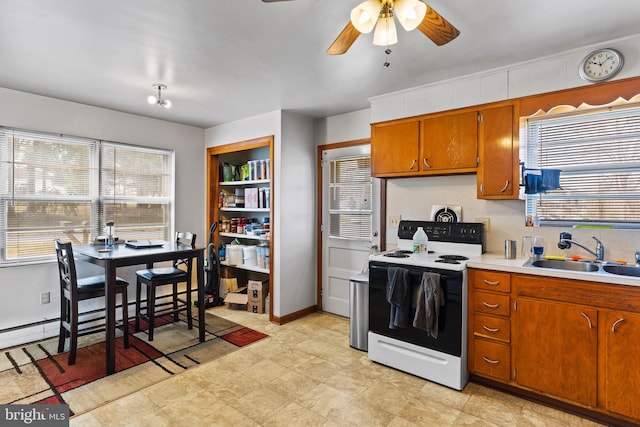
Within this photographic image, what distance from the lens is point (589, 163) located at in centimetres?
255

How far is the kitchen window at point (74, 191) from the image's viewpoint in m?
3.27

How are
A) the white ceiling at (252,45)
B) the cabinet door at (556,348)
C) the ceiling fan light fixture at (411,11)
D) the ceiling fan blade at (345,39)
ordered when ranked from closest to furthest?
1. the ceiling fan light fixture at (411,11)
2. the ceiling fan blade at (345,39)
3. the white ceiling at (252,45)
4. the cabinet door at (556,348)

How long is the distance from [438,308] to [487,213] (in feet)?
3.41

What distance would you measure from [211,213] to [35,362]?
8.11 feet

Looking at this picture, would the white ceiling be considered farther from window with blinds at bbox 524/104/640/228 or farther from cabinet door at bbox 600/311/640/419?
cabinet door at bbox 600/311/640/419

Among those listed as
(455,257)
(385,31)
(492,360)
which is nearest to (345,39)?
(385,31)

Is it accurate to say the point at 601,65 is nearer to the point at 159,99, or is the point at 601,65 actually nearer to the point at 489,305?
the point at 489,305

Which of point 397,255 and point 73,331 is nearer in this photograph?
point 73,331

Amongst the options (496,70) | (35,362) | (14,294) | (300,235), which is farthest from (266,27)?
(14,294)

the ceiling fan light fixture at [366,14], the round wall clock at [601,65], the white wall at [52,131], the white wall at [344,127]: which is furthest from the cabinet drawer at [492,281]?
the white wall at [52,131]

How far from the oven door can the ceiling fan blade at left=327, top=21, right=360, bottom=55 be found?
1.66 metres

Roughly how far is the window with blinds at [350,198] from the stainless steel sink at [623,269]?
6.88 feet

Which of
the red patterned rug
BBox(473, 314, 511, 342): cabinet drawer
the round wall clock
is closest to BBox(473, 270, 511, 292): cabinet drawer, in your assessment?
BBox(473, 314, 511, 342): cabinet drawer

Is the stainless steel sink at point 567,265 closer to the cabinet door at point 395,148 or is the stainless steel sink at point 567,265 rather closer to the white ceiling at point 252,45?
the cabinet door at point 395,148
